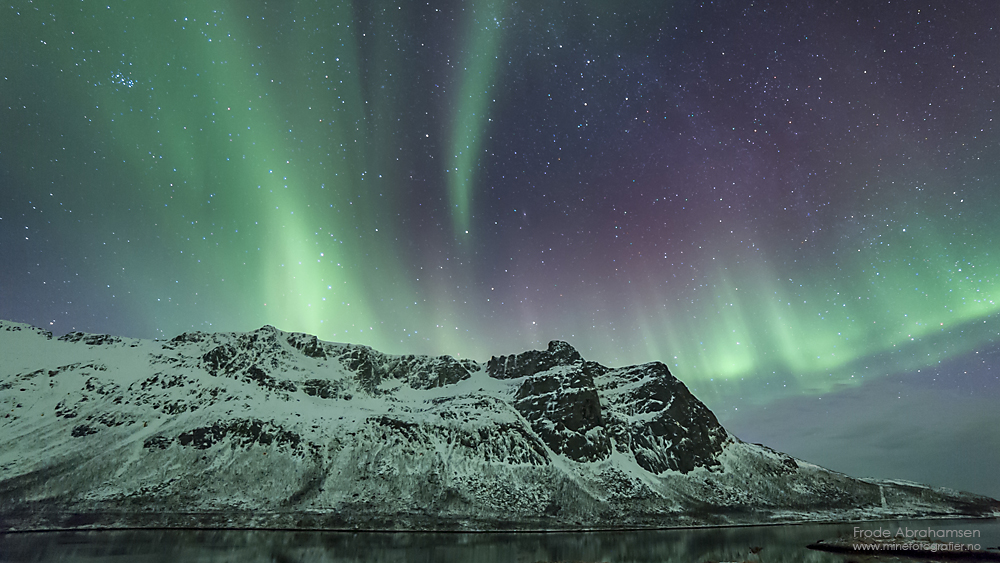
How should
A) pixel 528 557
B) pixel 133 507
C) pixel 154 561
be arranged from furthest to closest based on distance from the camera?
pixel 133 507 → pixel 528 557 → pixel 154 561

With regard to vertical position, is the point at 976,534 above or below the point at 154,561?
above

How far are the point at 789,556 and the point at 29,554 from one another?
15731 cm

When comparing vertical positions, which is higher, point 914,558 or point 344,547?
point 914,558

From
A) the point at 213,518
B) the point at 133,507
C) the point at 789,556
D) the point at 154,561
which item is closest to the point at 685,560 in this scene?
the point at 789,556

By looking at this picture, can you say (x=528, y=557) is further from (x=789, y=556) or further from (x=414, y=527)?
(x=414, y=527)

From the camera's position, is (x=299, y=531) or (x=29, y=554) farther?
(x=299, y=531)

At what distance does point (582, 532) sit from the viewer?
194875 millimetres

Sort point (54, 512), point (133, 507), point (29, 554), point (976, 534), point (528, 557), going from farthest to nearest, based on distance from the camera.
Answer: point (133, 507)
point (54, 512)
point (976, 534)
point (528, 557)
point (29, 554)

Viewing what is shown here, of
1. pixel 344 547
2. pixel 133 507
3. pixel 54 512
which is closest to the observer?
pixel 344 547

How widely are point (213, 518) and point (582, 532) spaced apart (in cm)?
15178

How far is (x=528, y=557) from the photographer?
105 meters

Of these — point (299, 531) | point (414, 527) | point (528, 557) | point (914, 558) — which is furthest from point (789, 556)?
point (299, 531)

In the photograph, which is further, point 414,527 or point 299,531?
point 414,527

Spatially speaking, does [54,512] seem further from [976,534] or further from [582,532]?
[976,534]
